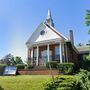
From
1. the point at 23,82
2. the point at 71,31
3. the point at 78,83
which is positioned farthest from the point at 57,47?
the point at 78,83

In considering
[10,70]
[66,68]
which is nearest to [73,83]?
[66,68]

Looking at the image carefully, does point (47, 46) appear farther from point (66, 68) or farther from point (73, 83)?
point (73, 83)

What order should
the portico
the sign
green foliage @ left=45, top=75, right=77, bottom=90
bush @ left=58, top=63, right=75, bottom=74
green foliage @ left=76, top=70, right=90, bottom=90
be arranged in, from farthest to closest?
the portico, the sign, bush @ left=58, top=63, right=75, bottom=74, green foliage @ left=45, top=75, right=77, bottom=90, green foliage @ left=76, top=70, right=90, bottom=90

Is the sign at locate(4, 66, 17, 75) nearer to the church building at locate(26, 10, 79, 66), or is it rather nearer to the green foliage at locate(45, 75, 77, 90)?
the church building at locate(26, 10, 79, 66)

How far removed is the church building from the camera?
31031 mm

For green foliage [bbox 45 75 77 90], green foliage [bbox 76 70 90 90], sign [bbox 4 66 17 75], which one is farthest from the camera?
sign [bbox 4 66 17 75]

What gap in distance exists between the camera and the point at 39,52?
3300 cm

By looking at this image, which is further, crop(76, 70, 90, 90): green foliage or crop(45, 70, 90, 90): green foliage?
crop(45, 70, 90, 90): green foliage

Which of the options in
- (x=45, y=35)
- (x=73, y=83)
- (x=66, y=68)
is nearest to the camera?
(x=73, y=83)

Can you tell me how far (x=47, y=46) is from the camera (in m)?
32.1

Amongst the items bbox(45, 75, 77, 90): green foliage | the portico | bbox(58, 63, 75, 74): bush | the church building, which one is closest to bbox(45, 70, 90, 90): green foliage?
bbox(45, 75, 77, 90): green foliage

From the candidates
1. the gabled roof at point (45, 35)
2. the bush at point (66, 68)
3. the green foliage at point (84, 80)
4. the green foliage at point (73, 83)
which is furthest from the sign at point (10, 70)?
the green foliage at point (84, 80)

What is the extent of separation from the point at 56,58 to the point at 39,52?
2.96 metres

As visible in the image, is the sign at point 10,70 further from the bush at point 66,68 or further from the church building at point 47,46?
the bush at point 66,68
